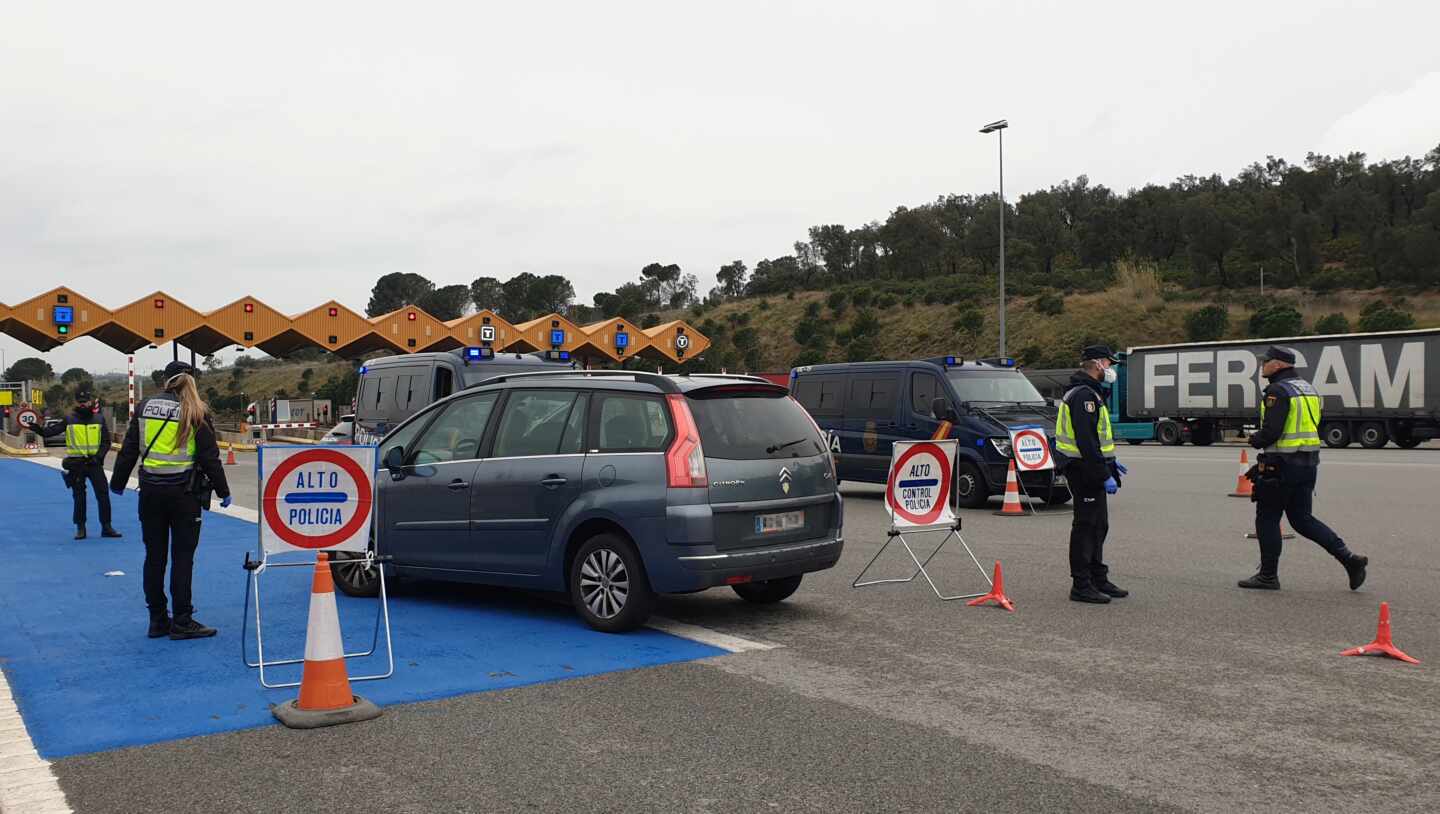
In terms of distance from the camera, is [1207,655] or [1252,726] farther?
[1207,655]

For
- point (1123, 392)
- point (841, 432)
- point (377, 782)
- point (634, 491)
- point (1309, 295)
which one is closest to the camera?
point (377, 782)

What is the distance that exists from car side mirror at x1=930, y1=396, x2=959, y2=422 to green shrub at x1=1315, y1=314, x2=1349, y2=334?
154ft

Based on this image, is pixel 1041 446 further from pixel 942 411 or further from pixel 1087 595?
pixel 1087 595

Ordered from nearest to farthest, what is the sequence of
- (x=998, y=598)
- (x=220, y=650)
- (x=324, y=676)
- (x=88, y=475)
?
(x=324, y=676), (x=220, y=650), (x=998, y=598), (x=88, y=475)

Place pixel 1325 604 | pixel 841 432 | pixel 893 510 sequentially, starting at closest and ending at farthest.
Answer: pixel 1325 604
pixel 893 510
pixel 841 432

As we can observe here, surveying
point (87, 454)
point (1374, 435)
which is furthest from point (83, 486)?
point (1374, 435)

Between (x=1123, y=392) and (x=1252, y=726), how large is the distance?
122 ft

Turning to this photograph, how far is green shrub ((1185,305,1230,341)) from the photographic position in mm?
60281

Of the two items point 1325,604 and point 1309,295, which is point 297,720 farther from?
point 1309,295

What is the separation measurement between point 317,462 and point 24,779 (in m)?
2.32

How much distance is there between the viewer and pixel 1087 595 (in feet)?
28.7

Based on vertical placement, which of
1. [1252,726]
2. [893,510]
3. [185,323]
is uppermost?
[185,323]

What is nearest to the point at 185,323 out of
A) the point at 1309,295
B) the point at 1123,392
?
the point at 1123,392

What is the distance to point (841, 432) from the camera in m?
18.1
